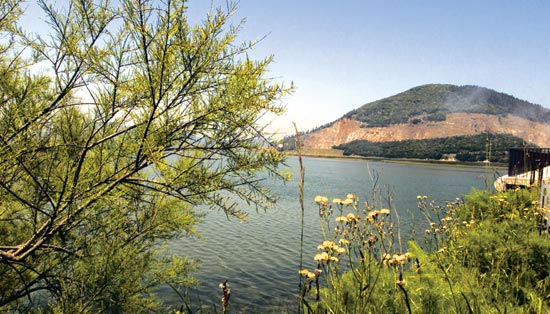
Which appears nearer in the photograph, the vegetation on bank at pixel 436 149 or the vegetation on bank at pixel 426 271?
the vegetation on bank at pixel 426 271

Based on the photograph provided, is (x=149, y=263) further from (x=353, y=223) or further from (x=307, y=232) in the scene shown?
(x=307, y=232)

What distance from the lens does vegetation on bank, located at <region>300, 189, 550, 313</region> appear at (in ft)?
8.95

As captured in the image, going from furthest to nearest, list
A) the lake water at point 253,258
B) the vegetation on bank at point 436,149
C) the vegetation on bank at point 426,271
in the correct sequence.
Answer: the vegetation on bank at point 436,149
the lake water at point 253,258
the vegetation on bank at point 426,271

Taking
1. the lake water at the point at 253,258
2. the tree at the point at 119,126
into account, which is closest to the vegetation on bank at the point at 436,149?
the lake water at the point at 253,258

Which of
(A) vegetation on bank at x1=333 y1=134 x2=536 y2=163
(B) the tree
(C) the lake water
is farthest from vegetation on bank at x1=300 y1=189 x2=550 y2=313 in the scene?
(A) vegetation on bank at x1=333 y1=134 x2=536 y2=163

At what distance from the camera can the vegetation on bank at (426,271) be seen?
8.95ft

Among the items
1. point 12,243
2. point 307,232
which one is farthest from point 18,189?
point 307,232

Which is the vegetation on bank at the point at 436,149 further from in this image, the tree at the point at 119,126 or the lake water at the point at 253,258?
the tree at the point at 119,126

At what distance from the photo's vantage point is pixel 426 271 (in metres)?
4.96

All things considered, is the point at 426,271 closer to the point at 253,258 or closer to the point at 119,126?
the point at 119,126

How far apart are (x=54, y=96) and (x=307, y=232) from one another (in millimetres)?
19474

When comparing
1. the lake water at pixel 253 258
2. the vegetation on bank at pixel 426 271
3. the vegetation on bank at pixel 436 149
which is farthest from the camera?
the vegetation on bank at pixel 436 149

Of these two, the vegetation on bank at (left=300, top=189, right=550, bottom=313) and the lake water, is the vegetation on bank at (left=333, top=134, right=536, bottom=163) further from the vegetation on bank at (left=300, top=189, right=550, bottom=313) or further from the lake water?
the vegetation on bank at (left=300, top=189, right=550, bottom=313)

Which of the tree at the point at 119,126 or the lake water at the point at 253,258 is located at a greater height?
the tree at the point at 119,126
